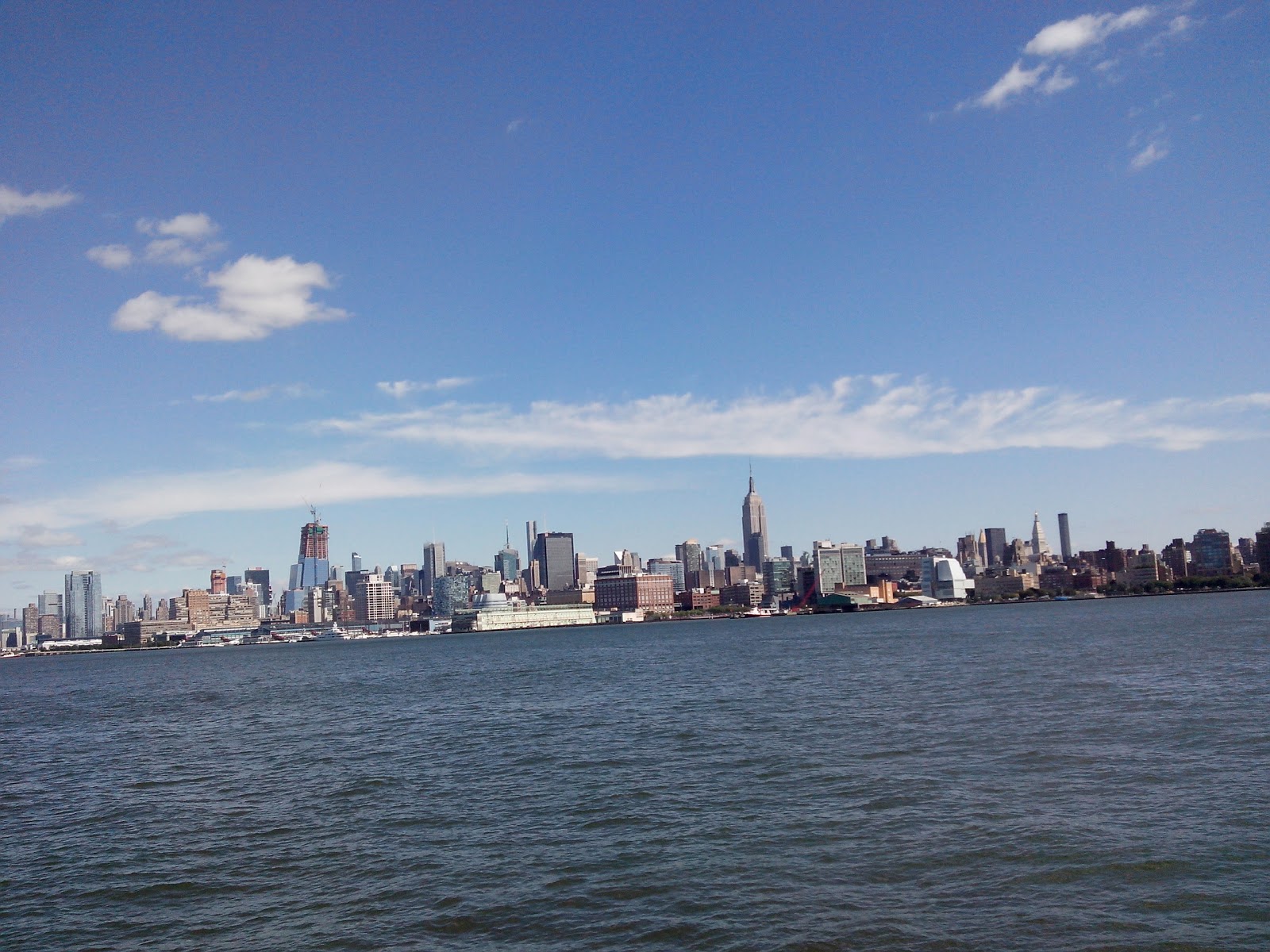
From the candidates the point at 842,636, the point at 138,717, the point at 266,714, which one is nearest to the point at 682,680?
the point at 266,714

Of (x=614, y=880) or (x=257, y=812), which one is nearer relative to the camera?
(x=614, y=880)

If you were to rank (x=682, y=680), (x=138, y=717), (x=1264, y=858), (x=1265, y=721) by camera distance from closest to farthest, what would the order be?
(x=1264, y=858) < (x=1265, y=721) < (x=138, y=717) < (x=682, y=680)

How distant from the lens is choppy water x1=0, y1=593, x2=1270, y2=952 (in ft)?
51.5

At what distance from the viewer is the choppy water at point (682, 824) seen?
15703 millimetres

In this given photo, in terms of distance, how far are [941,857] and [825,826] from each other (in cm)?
323

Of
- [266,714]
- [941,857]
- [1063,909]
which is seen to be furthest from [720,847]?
[266,714]

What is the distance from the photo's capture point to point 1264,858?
682 inches

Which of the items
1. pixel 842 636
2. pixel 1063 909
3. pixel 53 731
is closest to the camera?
pixel 1063 909

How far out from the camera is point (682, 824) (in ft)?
71.8

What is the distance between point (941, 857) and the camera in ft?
59.5

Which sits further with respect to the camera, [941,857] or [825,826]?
[825,826]

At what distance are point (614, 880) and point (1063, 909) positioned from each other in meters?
7.86

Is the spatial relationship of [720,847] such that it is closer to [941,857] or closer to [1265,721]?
[941,857]

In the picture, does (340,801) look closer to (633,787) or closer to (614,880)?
(633,787)
